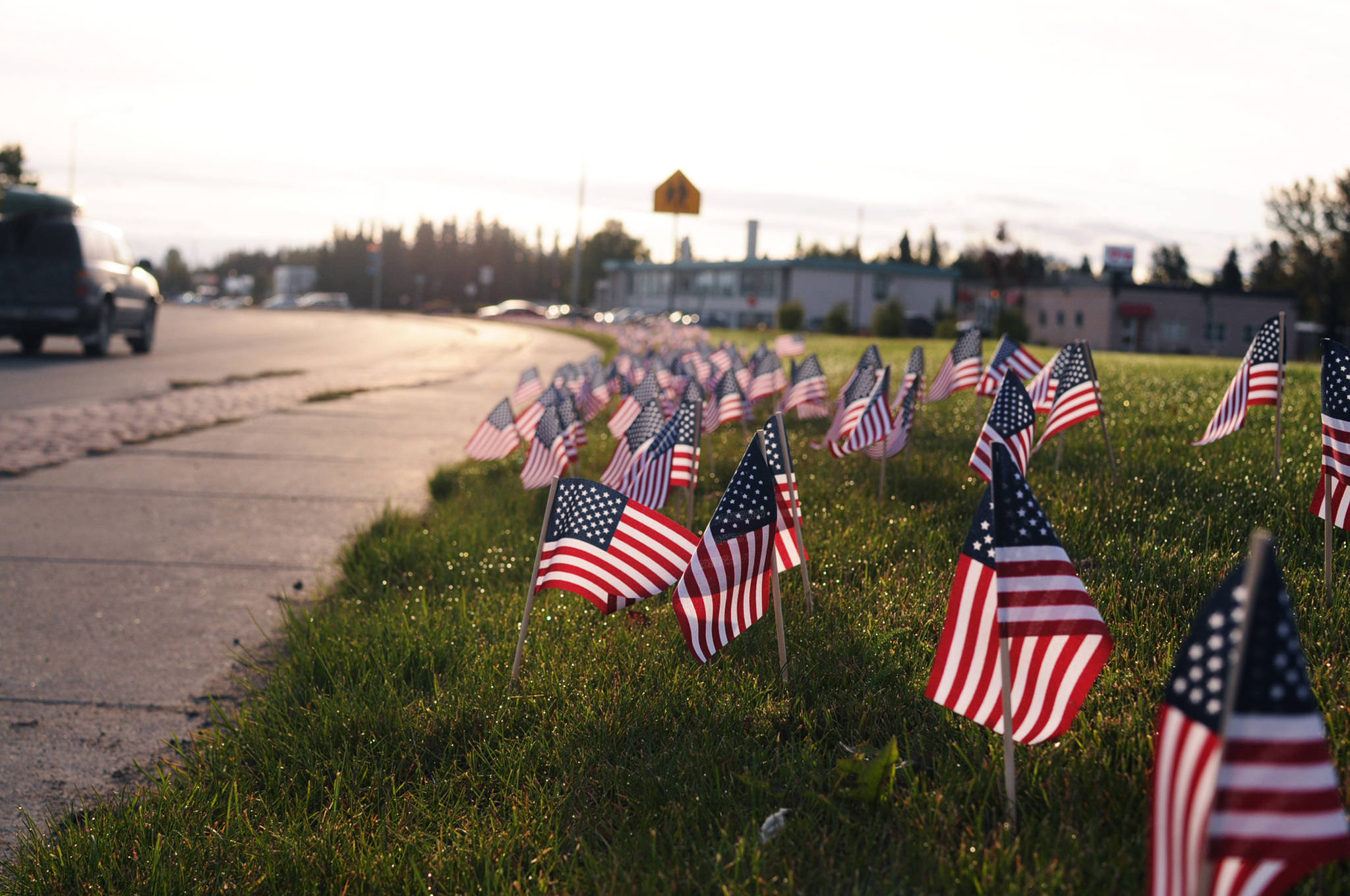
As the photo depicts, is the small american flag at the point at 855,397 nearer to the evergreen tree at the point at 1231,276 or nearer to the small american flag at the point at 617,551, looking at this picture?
the small american flag at the point at 617,551

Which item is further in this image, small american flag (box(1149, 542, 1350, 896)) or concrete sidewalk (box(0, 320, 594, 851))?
concrete sidewalk (box(0, 320, 594, 851))

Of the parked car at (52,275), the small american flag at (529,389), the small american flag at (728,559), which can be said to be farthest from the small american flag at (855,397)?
the parked car at (52,275)

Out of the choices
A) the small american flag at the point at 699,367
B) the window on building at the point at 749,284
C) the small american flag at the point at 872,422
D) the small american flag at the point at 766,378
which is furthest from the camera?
the window on building at the point at 749,284

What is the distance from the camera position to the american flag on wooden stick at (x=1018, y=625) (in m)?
2.39

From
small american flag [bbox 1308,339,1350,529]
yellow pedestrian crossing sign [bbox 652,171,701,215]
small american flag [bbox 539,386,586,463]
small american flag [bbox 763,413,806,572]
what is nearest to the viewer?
small american flag [bbox 1308,339,1350,529]

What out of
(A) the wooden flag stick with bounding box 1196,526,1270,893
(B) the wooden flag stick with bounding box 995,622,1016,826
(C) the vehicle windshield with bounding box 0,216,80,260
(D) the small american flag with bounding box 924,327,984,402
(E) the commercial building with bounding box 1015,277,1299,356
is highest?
(E) the commercial building with bounding box 1015,277,1299,356

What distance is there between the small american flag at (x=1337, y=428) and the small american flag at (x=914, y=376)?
275 cm

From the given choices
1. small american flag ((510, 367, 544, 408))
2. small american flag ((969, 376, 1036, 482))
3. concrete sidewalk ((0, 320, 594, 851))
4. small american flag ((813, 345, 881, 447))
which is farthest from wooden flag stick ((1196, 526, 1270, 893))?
small american flag ((510, 367, 544, 408))

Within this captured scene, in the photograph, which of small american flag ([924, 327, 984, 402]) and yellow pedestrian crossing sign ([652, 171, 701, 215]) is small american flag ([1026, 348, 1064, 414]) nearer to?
small american flag ([924, 327, 984, 402])

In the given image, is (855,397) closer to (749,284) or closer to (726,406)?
(726,406)

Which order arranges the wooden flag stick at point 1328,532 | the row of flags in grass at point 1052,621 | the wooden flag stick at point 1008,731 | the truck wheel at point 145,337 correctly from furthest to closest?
1. the truck wheel at point 145,337
2. the wooden flag stick at point 1328,532
3. the wooden flag stick at point 1008,731
4. the row of flags in grass at point 1052,621

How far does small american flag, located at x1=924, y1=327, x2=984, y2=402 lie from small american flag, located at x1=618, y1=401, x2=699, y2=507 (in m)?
3.33

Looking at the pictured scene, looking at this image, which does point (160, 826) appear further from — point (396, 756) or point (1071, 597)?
point (1071, 597)

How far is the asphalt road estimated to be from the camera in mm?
14047
